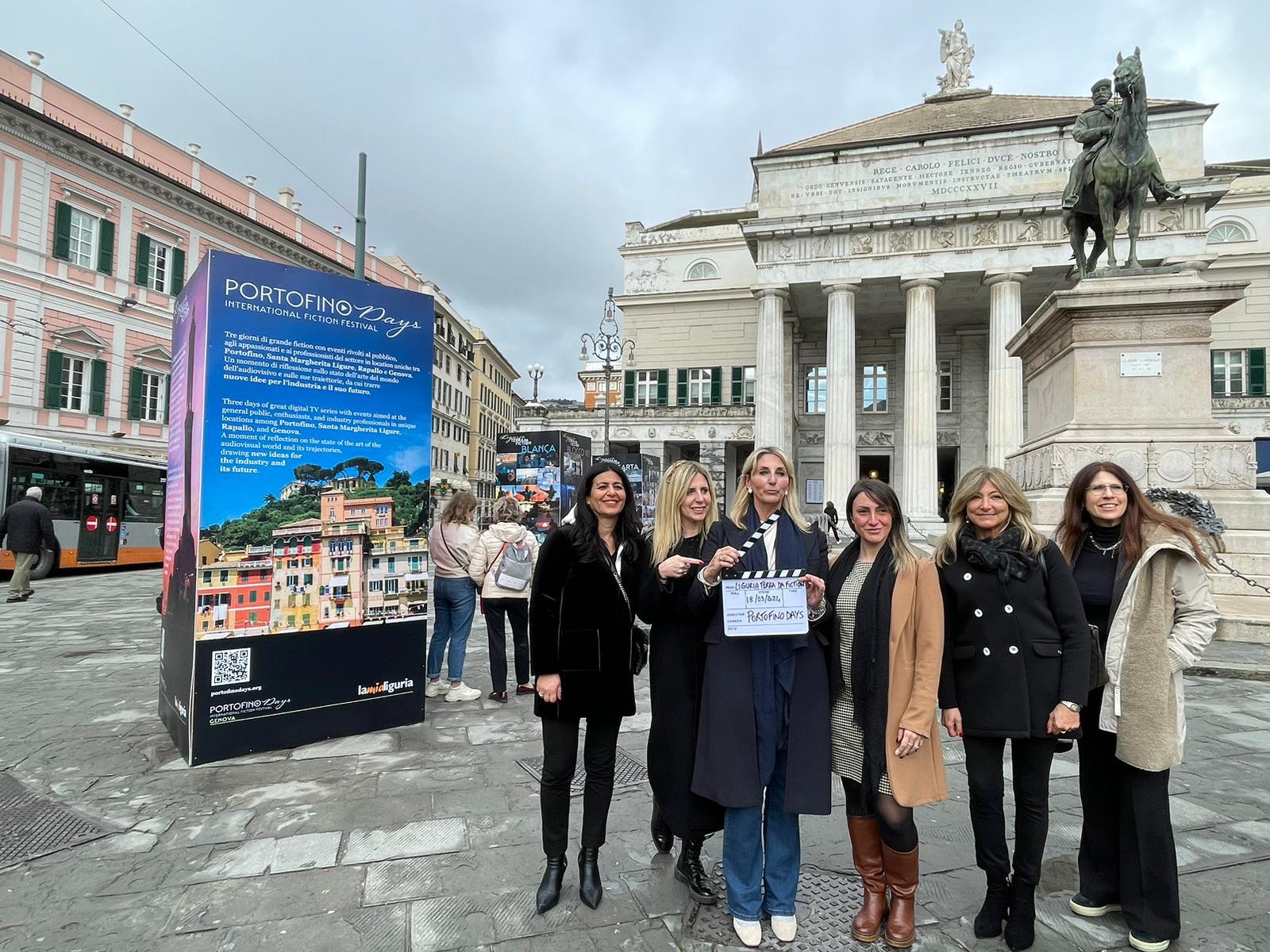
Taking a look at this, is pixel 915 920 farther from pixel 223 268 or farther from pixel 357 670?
pixel 223 268

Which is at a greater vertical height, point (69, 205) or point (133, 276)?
point (69, 205)

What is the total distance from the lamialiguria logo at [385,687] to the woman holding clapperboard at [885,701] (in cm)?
353

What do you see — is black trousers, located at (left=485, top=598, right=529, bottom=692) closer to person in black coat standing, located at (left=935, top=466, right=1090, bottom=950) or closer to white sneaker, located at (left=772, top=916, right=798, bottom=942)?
white sneaker, located at (left=772, top=916, right=798, bottom=942)

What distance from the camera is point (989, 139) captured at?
2509cm

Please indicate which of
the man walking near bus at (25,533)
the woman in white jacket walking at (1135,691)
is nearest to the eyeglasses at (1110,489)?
the woman in white jacket walking at (1135,691)

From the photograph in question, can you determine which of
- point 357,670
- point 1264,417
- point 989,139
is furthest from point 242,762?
point 1264,417

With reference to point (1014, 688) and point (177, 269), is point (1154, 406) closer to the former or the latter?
point (1014, 688)

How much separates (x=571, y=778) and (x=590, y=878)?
41cm

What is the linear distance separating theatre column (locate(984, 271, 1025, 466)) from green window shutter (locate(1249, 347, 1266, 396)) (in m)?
13.5

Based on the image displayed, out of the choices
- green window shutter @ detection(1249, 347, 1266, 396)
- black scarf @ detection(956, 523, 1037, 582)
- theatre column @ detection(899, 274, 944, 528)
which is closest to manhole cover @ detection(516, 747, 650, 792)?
black scarf @ detection(956, 523, 1037, 582)

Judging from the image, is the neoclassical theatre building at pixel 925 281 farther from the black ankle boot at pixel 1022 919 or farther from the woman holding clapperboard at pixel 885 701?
the woman holding clapperboard at pixel 885 701

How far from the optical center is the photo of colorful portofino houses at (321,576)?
13.9ft

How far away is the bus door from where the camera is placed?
15906 millimetres

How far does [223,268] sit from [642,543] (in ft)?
11.1
